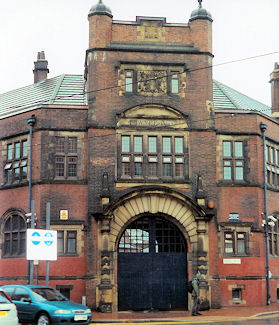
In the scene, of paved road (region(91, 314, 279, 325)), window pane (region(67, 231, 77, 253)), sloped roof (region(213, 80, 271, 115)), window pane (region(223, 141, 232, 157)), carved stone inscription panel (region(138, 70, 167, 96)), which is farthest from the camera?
sloped roof (region(213, 80, 271, 115))

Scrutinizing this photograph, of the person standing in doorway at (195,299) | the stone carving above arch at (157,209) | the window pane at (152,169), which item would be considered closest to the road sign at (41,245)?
the stone carving above arch at (157,209)

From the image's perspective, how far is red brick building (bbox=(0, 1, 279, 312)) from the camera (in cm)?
3014

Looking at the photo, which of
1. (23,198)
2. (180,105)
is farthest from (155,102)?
(23,198)

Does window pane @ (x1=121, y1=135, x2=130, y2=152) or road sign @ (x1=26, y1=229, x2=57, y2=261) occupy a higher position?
window pane @ (x1=121, y1=135, x2=130, y2=152)

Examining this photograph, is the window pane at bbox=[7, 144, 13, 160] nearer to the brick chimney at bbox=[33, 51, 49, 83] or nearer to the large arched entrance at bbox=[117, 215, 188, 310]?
the large arched entrance at bbox=[117, 215, 188, 310]

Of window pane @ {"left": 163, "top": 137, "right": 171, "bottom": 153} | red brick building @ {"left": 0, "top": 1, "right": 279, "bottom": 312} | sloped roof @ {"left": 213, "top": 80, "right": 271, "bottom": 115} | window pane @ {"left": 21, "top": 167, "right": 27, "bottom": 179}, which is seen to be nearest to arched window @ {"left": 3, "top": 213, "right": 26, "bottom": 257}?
red brick building @ {"left": 0, "top": 1, "right": 279, "bottom": 312}

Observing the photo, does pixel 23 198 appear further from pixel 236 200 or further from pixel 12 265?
pixel 236 200

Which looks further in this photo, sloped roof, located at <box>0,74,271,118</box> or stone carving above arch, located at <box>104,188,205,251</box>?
sloped roof, located at <box>0,74,271,118</box>

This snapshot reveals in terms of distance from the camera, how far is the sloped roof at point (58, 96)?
34.1 m

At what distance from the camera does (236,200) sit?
104ft

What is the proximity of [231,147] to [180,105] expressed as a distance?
130 inches

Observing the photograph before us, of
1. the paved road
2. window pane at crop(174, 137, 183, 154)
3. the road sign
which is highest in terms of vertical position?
window pane at crop(174, 137, 183, 154)

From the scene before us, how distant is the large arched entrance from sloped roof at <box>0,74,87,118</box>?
24.5ft

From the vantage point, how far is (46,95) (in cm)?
3572
